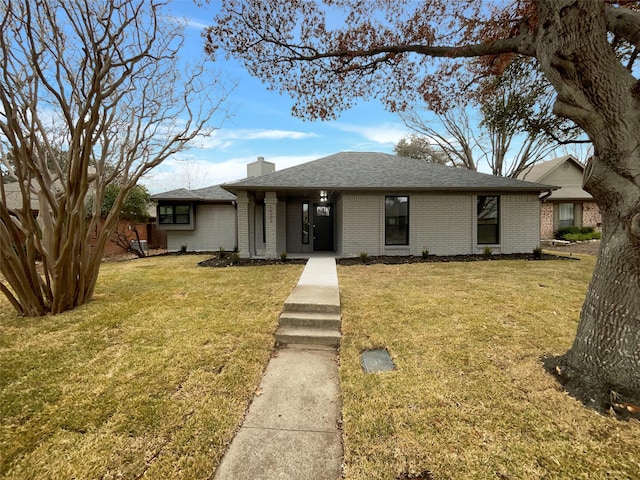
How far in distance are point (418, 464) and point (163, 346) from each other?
3122 mm

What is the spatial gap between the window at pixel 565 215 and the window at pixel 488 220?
11.3 meters

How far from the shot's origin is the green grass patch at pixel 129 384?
2.02m

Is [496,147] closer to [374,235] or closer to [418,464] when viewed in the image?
[374,235]

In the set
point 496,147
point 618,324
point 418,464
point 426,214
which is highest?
point 496,147

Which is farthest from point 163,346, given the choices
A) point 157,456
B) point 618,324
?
Answer: point 618,324

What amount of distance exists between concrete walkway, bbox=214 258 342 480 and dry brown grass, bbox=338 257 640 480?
145mm

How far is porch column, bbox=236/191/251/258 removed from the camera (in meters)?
10.7

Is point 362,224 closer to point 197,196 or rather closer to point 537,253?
point 537,253

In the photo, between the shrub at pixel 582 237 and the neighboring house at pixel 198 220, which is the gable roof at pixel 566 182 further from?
the neighboring house at pixel 198 220

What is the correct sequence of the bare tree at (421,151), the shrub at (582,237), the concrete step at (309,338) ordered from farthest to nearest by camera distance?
the bare tree at (421,151) < the shrub at (582,237) < the concrete step at (309,338)

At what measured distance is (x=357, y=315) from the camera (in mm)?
4867

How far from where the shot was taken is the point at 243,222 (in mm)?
10922

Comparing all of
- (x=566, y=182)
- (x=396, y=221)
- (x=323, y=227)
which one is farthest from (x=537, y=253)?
(x=566, y=182)

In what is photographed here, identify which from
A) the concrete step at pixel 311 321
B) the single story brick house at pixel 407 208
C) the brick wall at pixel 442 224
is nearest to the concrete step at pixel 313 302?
the concrete step at pixel 311 321
